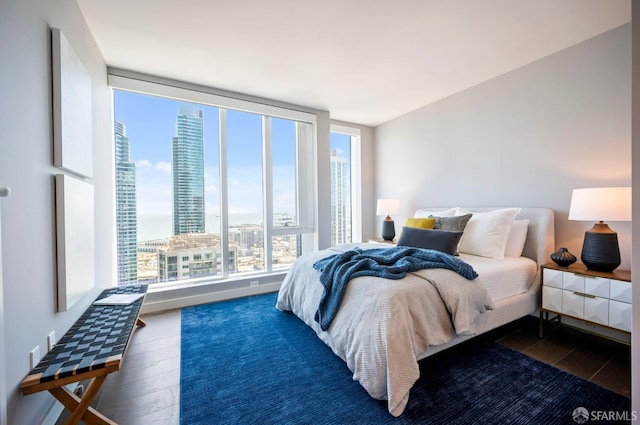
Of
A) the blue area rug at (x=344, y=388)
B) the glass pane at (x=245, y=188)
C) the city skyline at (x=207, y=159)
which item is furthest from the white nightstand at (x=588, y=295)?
the glass pane at (x=245, y=188)

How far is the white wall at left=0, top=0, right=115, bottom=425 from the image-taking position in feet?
3.80

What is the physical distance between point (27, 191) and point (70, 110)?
0.74 metres

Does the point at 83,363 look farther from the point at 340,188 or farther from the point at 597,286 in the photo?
the point at 340,188

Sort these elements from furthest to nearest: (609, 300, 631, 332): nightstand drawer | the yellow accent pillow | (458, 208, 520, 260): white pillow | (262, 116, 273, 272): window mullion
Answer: (262, 116, 273, 272): window mullion, the yellow accent pillow, (458, 208, 520, 260): white pillow, (609, 300, 631, 332): nightstand drawer

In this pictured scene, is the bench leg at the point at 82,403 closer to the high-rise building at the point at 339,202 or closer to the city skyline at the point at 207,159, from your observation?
the city skyline at the point at 207,159

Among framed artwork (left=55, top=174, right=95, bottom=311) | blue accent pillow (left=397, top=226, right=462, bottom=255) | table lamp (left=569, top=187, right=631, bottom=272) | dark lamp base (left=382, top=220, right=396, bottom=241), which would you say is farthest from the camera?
dark lamp base (left=382, top=220, right=396, bottom=241)

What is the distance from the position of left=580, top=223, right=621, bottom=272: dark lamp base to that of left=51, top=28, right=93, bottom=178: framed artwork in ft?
12.6

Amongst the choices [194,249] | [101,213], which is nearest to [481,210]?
[194,249]

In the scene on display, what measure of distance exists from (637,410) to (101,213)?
3801 millimetres

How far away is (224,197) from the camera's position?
139 inches

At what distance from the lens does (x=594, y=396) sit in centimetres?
162

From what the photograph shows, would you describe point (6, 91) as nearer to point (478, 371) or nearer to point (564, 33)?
point (478, 371)

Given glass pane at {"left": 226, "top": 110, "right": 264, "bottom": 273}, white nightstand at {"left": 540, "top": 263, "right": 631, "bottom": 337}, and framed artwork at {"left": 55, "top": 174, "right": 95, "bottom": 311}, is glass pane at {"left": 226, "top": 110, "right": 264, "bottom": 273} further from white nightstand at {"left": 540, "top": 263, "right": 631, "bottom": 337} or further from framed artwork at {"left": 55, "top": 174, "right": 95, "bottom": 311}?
white nightstand at {"left": 540, "top": 263, "right": 631, "bottom": 337}

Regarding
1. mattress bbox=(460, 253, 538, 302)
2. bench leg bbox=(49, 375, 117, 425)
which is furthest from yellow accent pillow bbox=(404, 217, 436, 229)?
A: bench leg bbox=(49, 375, 117, 425)
